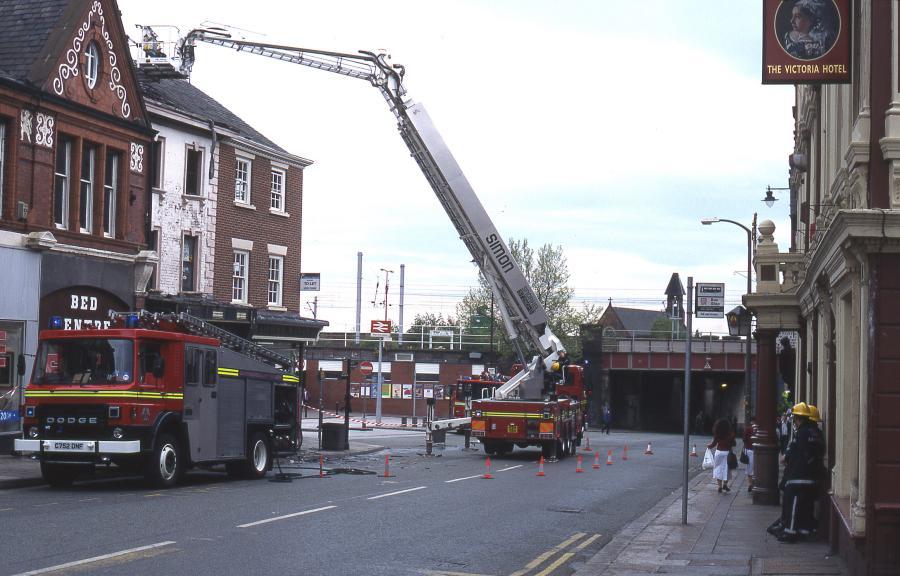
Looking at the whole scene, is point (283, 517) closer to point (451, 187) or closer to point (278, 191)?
point (451, 187)

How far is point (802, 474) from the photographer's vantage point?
45.2 ft

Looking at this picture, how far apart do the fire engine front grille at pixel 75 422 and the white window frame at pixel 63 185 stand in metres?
8.50

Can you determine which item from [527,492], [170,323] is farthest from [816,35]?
[170,323]

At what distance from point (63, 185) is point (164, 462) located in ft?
32.9

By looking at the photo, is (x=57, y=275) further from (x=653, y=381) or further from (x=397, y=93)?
(x=653, y=381)

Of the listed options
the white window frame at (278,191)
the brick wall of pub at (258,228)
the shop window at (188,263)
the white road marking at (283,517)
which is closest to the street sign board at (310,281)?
the brick wall of pub at (258,228)

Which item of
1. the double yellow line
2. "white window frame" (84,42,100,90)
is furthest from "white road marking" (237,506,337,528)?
"white window frame" (84,42,100,90)

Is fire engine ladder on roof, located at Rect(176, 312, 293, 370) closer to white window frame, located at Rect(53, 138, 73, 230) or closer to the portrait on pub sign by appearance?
white window frame, located at Rect(53, 138, 73, 230)

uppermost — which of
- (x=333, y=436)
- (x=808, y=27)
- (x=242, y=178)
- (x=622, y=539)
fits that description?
(x=242, y=178)

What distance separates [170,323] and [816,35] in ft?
43.6

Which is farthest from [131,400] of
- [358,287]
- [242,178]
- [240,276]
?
[358,287]

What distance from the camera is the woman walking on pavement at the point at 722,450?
22266mm

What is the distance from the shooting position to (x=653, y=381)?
77.7 m

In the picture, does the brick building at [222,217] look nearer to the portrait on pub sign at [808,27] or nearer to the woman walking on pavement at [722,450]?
the woman walking on pavement at [722,450]
